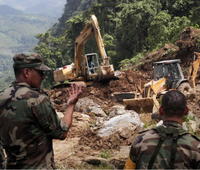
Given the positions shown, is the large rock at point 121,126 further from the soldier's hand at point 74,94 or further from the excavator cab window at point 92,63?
the excavator cab window at point 92,63

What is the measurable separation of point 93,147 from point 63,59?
175ft

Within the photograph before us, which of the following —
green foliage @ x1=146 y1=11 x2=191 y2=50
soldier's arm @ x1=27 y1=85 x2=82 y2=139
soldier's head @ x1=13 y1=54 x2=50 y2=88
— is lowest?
soldier's arm @ x1=27 y1=85 x2=82 y2=139

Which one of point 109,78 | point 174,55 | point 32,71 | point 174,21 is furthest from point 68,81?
point 32,71

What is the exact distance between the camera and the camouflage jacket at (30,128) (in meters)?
3.41

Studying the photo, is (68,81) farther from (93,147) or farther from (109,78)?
(93,147)

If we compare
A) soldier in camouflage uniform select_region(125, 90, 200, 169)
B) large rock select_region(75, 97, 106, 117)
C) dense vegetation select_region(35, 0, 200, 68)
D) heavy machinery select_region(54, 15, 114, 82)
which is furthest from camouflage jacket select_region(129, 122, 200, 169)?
dense vegetation select_region(35, 0, 200, 68)

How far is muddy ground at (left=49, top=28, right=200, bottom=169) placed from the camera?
9.67 m

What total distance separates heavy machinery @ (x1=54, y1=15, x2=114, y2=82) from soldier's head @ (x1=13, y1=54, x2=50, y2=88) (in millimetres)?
16722

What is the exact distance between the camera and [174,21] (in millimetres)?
35750

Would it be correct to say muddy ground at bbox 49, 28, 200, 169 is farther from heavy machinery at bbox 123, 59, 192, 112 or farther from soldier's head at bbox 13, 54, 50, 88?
soldier's head at bbox 13, 54, 50, 88

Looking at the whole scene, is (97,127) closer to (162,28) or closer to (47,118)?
(47,118)

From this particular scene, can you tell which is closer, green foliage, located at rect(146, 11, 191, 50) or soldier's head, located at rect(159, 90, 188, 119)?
soldier's head, located at rect(159, 90, 188, 119)

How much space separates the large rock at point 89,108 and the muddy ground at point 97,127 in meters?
0.25

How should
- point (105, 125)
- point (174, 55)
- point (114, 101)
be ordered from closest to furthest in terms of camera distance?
point (105, 125), point (114, 101), point (174, 55)
